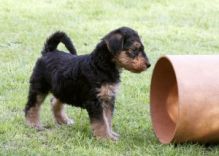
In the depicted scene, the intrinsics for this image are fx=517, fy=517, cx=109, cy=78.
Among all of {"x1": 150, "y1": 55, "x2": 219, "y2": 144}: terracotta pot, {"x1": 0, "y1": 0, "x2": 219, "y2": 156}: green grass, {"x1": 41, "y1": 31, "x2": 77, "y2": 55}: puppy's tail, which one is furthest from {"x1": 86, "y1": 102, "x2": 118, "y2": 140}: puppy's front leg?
{"x1": 41, "y1": 31, "x2": 77, "y2": 55}: puppy's tail

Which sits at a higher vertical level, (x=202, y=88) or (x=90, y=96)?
(x=202, y=88)

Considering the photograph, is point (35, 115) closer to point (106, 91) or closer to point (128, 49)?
point (106, 91)

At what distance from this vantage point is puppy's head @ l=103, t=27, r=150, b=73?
593 cm

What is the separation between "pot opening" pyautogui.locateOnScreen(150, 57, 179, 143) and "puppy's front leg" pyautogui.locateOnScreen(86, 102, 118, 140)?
2.38ft

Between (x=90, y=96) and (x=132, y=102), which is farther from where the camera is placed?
(x=132, y=102)

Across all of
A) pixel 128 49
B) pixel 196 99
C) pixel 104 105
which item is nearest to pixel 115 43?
pixel 128 49

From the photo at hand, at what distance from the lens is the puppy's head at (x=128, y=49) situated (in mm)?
5930

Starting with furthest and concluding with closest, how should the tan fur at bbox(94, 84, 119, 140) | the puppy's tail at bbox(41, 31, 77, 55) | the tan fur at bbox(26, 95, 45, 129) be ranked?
1. the puppy's tail at bbox(41, 31, 77, 55)
2. the tan fur at bbox(26, 95, 45, 129)
3. the tan fur at bbox(94, 84, 119, 140)

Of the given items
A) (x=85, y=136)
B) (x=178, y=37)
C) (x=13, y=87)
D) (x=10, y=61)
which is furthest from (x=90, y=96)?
(x=178, y=37)

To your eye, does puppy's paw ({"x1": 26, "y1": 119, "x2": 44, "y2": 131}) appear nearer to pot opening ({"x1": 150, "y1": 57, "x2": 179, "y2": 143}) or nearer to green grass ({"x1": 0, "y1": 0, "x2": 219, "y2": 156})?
green grass ({"x1": 0, "y1": 0, "x2": 219, "y2": 156})

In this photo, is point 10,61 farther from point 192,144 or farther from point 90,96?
point 192,144

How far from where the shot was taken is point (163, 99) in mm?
7020

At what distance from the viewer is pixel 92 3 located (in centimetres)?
1563

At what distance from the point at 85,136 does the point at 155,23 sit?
27.9 feet
